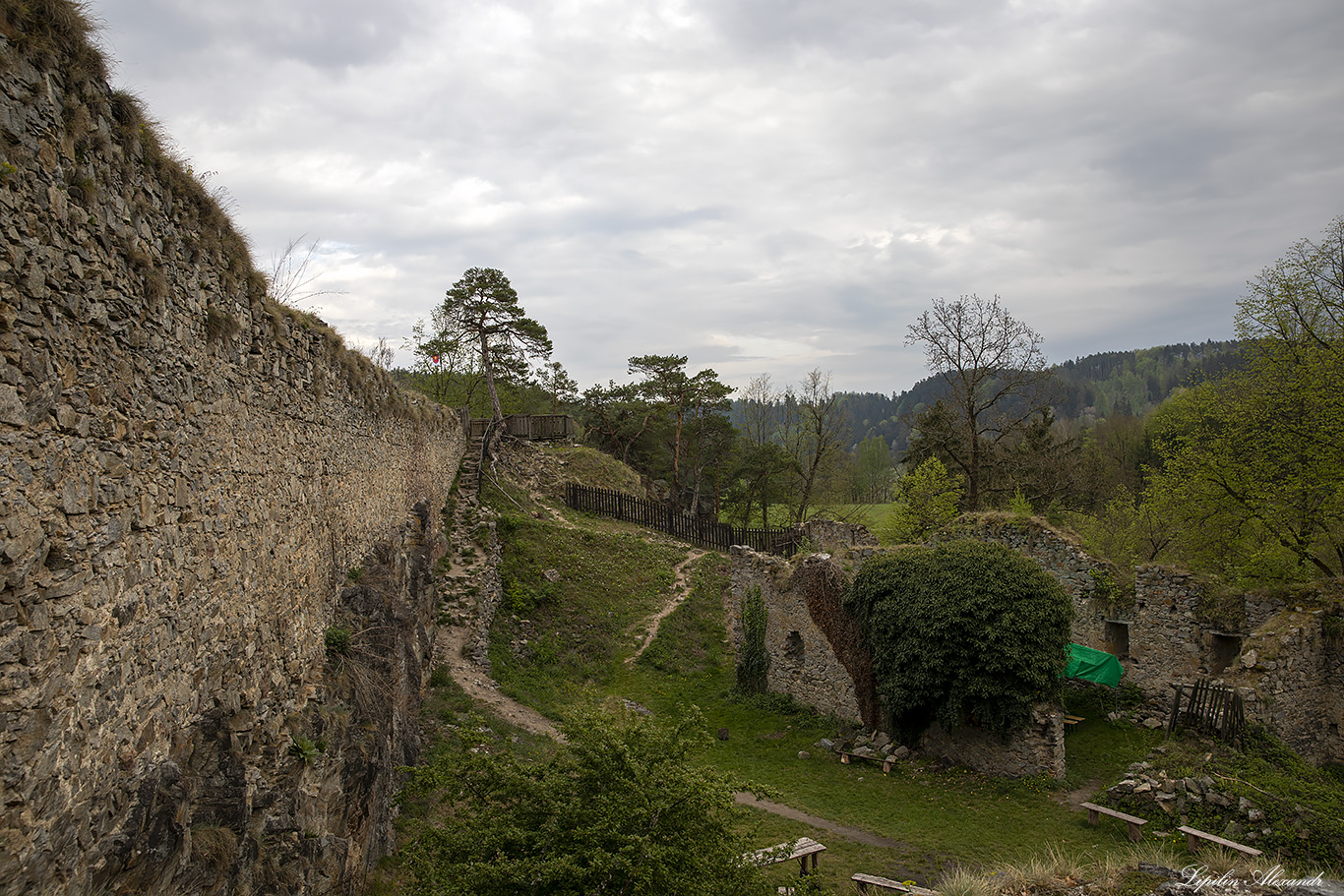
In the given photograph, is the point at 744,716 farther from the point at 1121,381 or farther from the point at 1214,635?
the point at 1121,381

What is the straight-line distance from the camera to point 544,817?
648cm

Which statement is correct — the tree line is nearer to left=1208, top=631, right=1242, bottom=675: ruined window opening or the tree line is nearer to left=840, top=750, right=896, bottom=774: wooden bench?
left=1208, top=631, right=1242, bottom=675: ruined window opening

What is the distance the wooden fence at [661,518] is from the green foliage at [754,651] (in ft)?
30.3

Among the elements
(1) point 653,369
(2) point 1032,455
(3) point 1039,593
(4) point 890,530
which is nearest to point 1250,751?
(3) point 1039,593

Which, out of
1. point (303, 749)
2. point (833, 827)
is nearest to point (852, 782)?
point (833, 827)

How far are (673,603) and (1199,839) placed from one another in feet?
44.4

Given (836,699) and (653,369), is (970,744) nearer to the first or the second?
(836,699)

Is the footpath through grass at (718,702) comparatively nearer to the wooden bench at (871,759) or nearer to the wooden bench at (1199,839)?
the wooden bench at (871,759)

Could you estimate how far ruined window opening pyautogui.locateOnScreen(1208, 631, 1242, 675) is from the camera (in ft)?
47.6

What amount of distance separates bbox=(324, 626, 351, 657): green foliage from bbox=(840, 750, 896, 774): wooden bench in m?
9.92

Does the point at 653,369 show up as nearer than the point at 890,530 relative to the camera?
No

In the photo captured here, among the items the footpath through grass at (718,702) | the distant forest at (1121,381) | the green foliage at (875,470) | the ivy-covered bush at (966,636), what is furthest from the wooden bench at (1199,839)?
the distant forest at (1121,381)

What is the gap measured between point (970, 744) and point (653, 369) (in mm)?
24380

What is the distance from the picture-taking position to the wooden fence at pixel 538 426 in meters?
29.9
